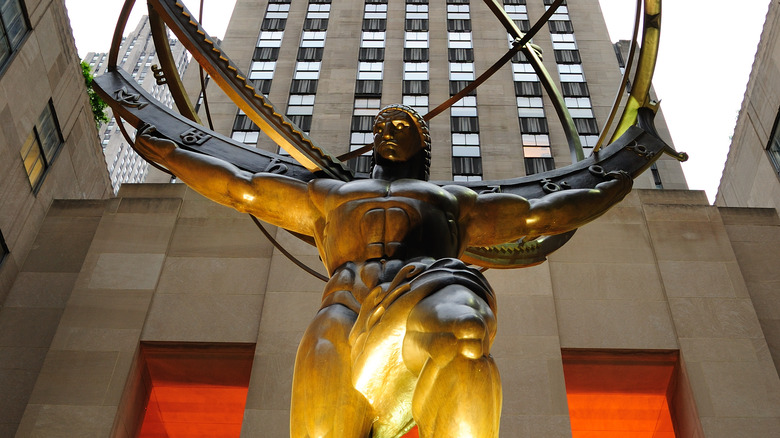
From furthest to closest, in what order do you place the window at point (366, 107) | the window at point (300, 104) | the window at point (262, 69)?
the window at point (262, 69) → the window at point (300, 104) → the window at point (366, 107)

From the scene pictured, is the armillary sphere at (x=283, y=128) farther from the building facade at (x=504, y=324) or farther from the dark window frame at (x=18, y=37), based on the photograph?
the dark window frame at (x=18, y=37)

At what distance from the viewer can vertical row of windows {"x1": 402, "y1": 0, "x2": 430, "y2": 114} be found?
23406 mm

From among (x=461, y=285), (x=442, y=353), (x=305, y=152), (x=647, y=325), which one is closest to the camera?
(x=442, y=353)

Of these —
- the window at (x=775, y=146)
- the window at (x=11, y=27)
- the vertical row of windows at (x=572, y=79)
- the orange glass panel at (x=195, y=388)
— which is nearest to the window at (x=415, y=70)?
the vertical row of windows at (x=572, y=79)

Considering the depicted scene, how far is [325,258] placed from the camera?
5145 millimetres

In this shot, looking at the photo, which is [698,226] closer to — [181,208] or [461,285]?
[181,208]

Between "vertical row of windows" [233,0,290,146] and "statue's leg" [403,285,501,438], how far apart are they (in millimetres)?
18358

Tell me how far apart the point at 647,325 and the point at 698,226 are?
2.75 m

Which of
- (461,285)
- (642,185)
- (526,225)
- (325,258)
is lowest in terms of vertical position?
(461,285)

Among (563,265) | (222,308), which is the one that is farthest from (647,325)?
(222,308)

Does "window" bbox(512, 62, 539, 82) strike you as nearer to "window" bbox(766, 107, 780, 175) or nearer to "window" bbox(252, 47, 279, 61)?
"window" bbox(252, 47, 279, 61)

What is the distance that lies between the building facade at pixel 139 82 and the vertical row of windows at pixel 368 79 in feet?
133

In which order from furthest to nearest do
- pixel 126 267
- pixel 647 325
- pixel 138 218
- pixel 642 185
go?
1. pixel 642 185
2. pixel 138 218
3. pixel 126 267
4. pixel 647 325

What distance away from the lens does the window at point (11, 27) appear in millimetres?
13695
